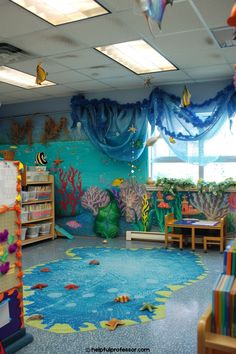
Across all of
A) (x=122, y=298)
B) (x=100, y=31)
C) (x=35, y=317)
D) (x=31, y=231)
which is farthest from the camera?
A: (x=31, y=231)

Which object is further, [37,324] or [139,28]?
[139,28]

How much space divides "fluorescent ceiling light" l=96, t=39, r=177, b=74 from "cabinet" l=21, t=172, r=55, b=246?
2674 millimetres

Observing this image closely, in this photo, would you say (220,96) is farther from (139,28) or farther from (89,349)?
(89,349)

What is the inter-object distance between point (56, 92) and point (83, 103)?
1.80 feet

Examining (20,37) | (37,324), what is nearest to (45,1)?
(20,37)

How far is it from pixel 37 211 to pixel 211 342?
5366 millimetres

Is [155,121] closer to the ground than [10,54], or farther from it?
closer to the ground

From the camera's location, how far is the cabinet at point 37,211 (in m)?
6.18

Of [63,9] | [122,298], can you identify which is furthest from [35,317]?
[63,9]

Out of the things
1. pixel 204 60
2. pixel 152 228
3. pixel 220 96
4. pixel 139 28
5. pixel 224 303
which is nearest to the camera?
pixel 224 303

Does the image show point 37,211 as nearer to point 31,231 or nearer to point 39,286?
point 31,231

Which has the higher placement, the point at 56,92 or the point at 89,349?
the point at 56,92

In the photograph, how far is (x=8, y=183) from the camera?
102 inches

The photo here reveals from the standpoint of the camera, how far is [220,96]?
570cm
